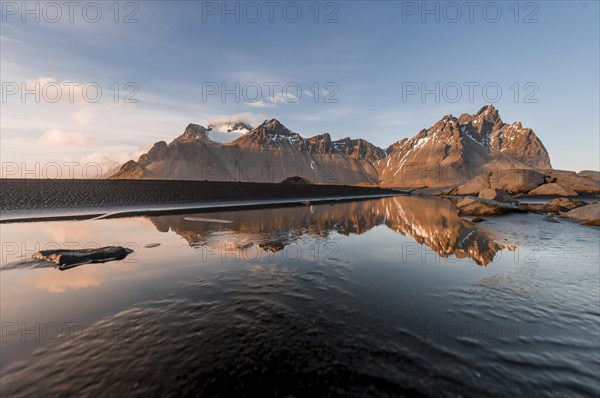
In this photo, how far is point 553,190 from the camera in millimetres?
57312

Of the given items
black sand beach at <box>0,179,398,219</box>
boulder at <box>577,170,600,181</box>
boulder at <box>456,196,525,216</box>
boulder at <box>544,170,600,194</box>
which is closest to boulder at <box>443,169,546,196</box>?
boulder at <box>544,170,600,194</box>

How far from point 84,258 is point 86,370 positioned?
695cm

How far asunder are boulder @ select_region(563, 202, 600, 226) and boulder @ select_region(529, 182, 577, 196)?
46.7 m

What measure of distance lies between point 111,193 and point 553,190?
80005 mm

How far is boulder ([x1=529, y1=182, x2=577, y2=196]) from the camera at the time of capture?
5556cm

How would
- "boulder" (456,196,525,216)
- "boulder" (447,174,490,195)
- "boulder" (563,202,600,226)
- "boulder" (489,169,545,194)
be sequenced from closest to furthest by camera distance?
1. "boulder" (563,202,600,226)
2. "boulder" (456,196,525,216)
3. "boulder" (489,169,545,194)
4. "boulder" (447,174,490,195)

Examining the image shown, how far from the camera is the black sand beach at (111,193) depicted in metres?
23.4

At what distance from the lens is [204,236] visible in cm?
1359

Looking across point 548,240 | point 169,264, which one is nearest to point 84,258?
point 169,264

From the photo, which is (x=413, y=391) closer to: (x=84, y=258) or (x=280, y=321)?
(x=280, y=321)

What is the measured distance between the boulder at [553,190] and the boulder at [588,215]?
1840 inches

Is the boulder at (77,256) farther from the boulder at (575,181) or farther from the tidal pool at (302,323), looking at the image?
the boulder at (575,181)

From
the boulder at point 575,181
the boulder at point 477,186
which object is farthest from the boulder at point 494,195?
the boulder at point 575,181

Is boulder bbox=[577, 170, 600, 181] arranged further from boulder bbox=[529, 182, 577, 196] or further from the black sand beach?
the black sand beach
